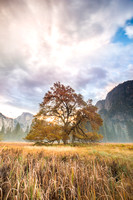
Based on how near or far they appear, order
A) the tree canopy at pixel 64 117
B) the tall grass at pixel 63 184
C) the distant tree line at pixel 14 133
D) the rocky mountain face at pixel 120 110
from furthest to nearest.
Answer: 1. the rocky mountain face at pixel 120 110
2. the distant tree line at pixel 14 133
3. the tree canopy at pixel 64 117
4. the tall grass at pixel 63 184

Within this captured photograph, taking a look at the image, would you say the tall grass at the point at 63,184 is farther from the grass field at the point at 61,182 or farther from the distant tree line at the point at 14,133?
the distant tree line at the point at 14,133

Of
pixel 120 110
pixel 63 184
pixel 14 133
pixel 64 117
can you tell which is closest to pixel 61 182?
pixel 63 184

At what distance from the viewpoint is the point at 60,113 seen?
64.6 ft

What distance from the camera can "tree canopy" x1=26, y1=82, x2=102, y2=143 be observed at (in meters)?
17.2

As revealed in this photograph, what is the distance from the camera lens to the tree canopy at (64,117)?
17.2m

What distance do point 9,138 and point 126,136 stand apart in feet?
401

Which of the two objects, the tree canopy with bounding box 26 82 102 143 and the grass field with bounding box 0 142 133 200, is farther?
the tree canopy with bounding box 26 82 102 143

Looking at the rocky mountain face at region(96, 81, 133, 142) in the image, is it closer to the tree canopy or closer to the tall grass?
the tree canopy

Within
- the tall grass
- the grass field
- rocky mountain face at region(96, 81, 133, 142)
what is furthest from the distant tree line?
the tall grass

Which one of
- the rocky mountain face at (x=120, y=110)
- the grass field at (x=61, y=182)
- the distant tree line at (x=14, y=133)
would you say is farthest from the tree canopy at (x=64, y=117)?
the rocky mountain face at (x=120, y=110)

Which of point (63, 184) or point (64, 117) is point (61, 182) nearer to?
point (63, 184)

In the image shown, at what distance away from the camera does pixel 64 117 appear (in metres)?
19.9

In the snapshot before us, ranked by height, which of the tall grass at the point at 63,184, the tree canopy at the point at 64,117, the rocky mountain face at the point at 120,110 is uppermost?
the rocky mountain face at the point at 120,110

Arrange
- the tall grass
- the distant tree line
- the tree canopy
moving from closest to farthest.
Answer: the tall grass
the tree canopy
the distant tree line
